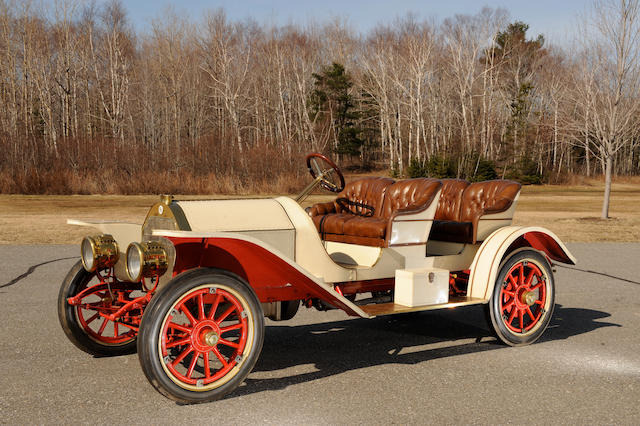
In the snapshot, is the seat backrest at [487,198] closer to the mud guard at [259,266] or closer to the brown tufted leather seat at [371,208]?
the brown tufted leather seat at [371,208]

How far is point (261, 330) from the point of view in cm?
417

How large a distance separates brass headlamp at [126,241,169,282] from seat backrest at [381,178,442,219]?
1854 millimetres

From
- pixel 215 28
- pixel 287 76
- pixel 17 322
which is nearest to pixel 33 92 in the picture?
pixel 215 28

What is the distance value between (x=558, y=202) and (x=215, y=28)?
99.2 ft

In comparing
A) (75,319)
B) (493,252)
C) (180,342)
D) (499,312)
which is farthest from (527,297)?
(75,319)

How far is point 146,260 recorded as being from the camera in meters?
4.08

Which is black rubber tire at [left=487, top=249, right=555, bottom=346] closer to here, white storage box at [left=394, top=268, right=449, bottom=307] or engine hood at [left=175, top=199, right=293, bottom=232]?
white storage box at [left=394, top=268, right=449, bottom=307]

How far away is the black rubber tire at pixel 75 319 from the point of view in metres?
4.81

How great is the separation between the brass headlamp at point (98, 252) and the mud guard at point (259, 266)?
1.66 feet

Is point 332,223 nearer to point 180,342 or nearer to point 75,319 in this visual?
point 180,342

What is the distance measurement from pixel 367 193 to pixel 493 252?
138 cm

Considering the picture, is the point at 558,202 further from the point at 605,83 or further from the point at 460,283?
the point at 460,283

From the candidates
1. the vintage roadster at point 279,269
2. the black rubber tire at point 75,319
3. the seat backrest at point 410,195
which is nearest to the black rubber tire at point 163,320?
the vintage roadster at point 279,269

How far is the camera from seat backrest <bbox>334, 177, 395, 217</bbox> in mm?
6109
